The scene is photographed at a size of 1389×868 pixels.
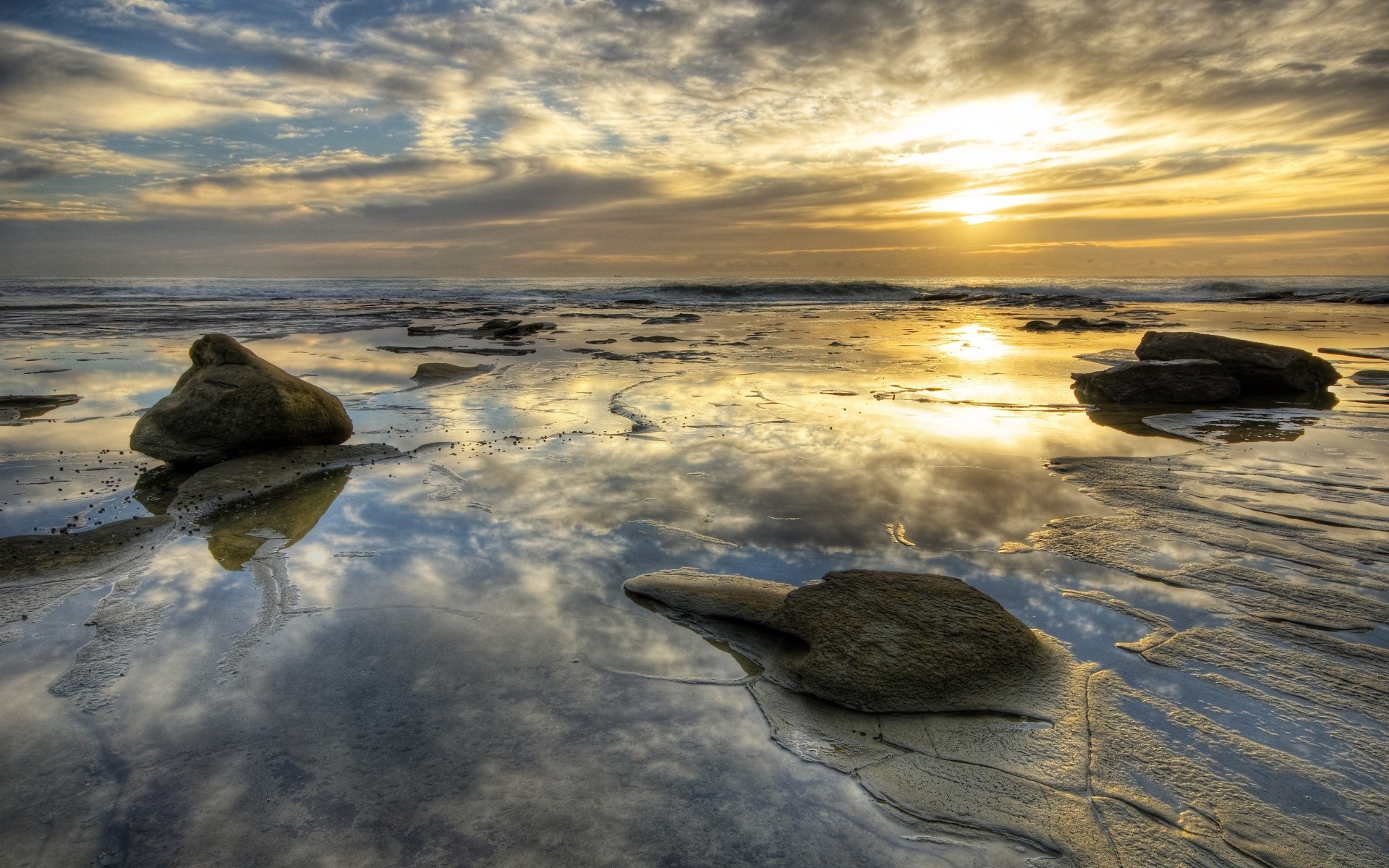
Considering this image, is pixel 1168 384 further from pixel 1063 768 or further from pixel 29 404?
pixel 29 404

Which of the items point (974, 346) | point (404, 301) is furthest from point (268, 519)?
point (404, 301)

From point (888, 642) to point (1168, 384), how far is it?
966cm

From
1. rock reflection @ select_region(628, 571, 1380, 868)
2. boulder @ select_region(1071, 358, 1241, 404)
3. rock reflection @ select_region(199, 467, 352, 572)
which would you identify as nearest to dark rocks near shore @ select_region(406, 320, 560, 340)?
rock reflection @ select_region(199, 467, 352, 572)

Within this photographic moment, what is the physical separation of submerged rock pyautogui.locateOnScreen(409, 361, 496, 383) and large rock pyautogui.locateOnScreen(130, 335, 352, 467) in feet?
16.8

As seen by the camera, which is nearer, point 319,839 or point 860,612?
point 319,839

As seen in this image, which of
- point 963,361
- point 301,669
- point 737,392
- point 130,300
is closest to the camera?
point 301,669

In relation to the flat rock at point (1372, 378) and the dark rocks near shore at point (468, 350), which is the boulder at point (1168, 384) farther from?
the dark rocks near shore at point (468, 350)

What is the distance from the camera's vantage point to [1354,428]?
8602 millimetres

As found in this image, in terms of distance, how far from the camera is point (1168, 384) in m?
10.6

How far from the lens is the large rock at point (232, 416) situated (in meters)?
7.14

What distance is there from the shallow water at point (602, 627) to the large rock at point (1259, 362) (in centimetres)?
226

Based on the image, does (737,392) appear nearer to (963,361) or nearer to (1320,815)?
(963,361)

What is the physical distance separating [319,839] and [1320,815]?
3.48 meters

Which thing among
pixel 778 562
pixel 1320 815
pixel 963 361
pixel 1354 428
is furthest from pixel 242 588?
pixel 963 361
